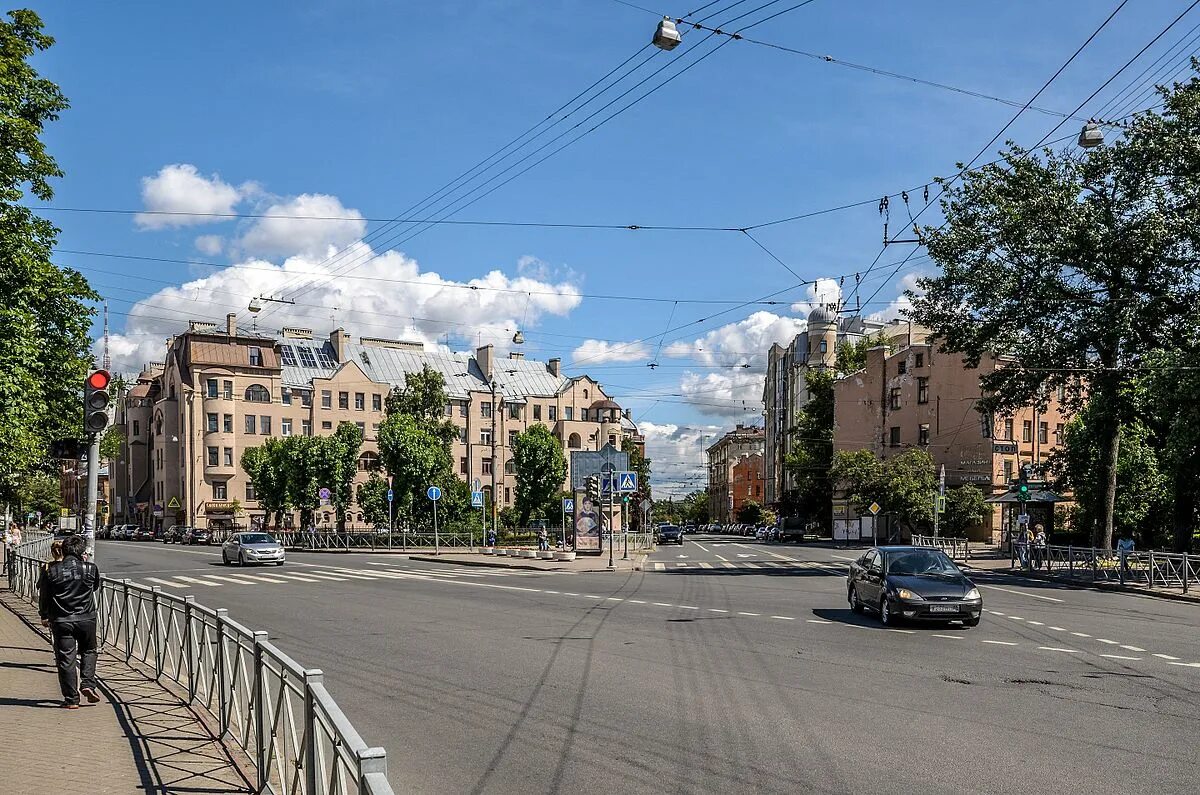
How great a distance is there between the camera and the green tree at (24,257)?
17.3 m

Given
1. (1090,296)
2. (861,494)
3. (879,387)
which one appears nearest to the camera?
(1090,296)

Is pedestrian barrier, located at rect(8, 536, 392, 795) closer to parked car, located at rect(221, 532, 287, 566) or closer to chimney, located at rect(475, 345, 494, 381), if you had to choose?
parked car, located at rect(221, 532, 287, 566)

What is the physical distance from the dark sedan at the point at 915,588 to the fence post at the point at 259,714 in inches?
479

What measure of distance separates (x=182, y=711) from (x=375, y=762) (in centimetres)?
631

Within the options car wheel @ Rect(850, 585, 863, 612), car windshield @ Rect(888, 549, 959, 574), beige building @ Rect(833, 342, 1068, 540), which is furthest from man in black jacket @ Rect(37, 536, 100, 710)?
beige building @ Rect(833, 342, 1068, 540)

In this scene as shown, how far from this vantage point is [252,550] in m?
39.4

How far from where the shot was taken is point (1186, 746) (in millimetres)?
8492

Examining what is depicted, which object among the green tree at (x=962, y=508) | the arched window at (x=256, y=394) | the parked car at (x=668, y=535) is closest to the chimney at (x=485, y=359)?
the arched window at (x=256, y=394)

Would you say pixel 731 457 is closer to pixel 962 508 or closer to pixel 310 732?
pixel 962 508

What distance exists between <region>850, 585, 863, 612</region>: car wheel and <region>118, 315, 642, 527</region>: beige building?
58.8 metres

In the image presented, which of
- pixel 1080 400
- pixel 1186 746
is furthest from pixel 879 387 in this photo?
pixel 1186 746

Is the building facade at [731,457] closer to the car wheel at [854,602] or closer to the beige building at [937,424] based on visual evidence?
the beige building at [937,424]

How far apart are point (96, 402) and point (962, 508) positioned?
184 feet

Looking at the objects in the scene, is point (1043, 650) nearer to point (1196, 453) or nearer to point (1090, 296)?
point (1196, 453)
